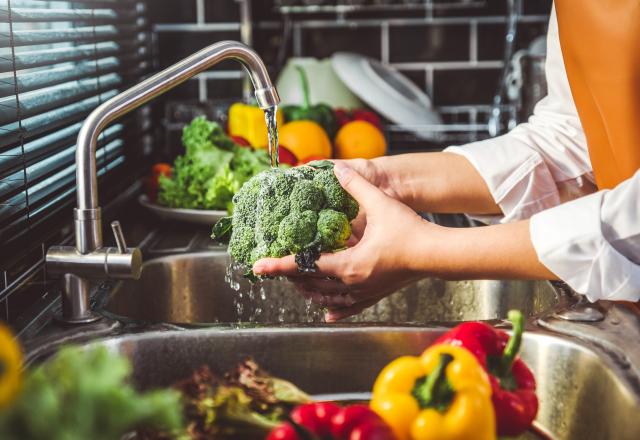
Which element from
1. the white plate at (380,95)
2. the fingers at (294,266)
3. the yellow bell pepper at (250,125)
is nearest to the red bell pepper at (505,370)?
the fingers at (294,266)

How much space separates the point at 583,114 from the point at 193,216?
0.75 metres

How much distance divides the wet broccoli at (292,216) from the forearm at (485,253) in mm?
143

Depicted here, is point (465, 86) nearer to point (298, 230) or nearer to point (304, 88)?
A: point (304, 88)

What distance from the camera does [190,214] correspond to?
1.65 meters

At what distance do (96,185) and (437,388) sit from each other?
0.54 meters

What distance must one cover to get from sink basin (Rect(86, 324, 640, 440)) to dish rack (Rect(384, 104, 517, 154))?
1.31 meters

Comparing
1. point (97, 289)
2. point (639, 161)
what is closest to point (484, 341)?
point (639, 161)

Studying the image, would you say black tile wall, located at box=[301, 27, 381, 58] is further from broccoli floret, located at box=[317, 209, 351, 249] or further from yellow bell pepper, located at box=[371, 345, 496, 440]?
yellow bell pepper, located at box=[371, 345, 496, 440]

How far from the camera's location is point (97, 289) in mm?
1257

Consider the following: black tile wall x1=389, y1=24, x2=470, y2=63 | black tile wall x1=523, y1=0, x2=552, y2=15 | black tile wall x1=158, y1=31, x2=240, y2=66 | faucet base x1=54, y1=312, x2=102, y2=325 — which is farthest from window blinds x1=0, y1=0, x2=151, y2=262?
black tile wall x1=523, y1=0, x2=552, y2=15

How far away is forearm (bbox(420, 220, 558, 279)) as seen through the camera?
3.30 ft

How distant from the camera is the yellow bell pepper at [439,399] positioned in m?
0.66

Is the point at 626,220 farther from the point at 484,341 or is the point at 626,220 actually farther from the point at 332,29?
the point at 332,29

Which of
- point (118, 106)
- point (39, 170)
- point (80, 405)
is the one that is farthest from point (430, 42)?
point (80, 405)
